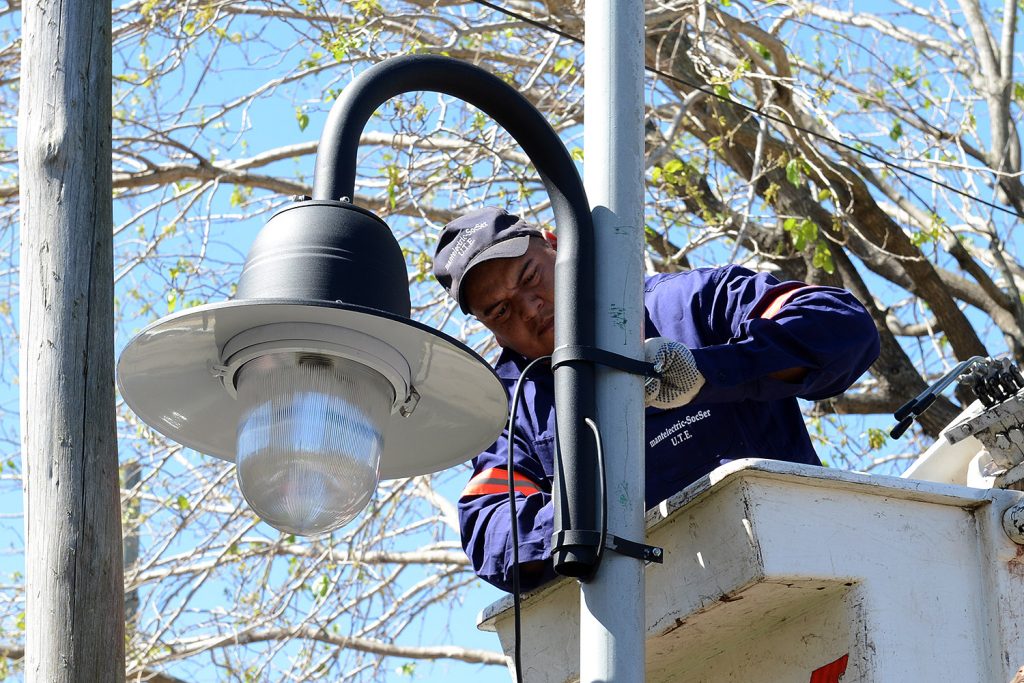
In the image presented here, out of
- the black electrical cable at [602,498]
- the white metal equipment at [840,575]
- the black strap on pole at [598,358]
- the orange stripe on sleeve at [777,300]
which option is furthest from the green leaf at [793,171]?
the black electrical cable at [602,498]

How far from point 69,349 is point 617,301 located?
4.42ft

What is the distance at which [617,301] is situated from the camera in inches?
92.2

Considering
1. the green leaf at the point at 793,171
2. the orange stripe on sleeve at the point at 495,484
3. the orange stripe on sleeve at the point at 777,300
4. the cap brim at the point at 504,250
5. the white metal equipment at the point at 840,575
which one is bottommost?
the white metal equipment at the point at 840,575

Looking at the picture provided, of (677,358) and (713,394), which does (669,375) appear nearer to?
(677,358)

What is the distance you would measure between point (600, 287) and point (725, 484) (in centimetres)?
39

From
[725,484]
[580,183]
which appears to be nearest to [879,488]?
[725,484]

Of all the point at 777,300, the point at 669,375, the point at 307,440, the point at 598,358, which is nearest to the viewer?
the point at 307,440

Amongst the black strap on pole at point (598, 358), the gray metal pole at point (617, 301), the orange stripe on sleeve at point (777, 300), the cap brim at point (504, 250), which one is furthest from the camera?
the cap brim at point (504, 250)

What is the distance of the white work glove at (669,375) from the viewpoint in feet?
7.80

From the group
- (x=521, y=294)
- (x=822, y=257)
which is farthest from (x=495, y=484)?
(x=822, y=257)

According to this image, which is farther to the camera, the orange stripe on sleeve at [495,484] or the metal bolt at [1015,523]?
the orange stripe on sleeve at [495,484]

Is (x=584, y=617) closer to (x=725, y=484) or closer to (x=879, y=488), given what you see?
(x=725, y=484)

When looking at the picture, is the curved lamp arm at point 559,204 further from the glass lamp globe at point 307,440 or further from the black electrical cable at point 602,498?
the glass lamp globe at point 307,440

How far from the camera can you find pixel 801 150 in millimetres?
7113
